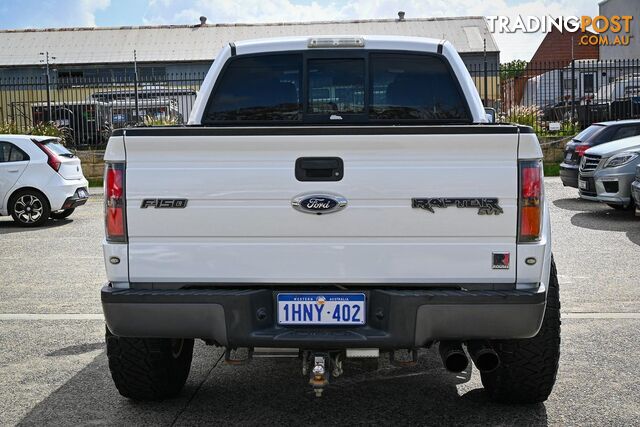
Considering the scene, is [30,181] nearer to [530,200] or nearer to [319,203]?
[319,203]

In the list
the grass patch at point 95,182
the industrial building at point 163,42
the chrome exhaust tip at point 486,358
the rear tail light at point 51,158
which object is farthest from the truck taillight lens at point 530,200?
the industrial building at point 163,42

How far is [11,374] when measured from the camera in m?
5.79

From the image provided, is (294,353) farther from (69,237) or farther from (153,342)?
(69,237)

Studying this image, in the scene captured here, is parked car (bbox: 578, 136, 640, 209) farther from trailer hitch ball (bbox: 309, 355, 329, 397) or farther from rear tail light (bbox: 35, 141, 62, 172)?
trailer hitch ball (bbox: 309, 355, 329, 397)

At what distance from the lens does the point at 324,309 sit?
4191 mm

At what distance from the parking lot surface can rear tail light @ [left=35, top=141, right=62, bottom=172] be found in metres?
6.23

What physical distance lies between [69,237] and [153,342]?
8.82 m

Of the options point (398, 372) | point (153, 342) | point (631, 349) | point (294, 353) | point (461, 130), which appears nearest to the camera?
point (461, 130)

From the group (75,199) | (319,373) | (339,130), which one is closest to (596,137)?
(75,199)

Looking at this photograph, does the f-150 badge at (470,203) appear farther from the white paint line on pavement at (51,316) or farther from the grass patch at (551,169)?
the grass patch at (551,169)

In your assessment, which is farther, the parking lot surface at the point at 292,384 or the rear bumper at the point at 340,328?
the parking lot surface at the point at 292,384

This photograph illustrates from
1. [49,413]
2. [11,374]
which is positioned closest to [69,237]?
[11,374]

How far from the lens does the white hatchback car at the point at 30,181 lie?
1455 cm

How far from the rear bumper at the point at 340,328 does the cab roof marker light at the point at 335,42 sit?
2.27 m
